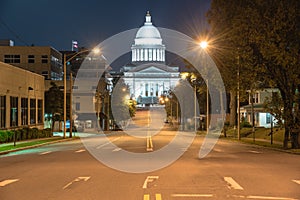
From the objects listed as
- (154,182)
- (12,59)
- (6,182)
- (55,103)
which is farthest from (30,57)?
(154,182)

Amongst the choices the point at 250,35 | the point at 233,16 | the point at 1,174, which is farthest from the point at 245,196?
the point at 233,16

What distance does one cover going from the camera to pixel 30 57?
91438 mm

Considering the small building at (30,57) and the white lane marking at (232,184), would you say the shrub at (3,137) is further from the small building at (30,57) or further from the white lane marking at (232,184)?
the small building at (30,57)

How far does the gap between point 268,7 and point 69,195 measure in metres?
22.5

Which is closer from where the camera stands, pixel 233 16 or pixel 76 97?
pixel 233 16

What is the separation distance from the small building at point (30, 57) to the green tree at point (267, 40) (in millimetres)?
61305

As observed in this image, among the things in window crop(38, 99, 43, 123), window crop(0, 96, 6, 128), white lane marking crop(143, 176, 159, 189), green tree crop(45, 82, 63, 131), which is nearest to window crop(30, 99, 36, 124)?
window crop(38, 99, 43, 123)

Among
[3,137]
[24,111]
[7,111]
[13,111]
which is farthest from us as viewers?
[24,111]

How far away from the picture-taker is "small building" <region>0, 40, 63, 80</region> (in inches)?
3553

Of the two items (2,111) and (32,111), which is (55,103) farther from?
(2,111)

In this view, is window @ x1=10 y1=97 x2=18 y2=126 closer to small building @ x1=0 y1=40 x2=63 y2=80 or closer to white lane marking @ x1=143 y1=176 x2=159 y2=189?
white lane marking @ x1=143 y1=176 x2=159 y2=189

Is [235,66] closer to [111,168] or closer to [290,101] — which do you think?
[290,101]

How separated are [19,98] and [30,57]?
40152 millimetres

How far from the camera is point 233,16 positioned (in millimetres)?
33344
